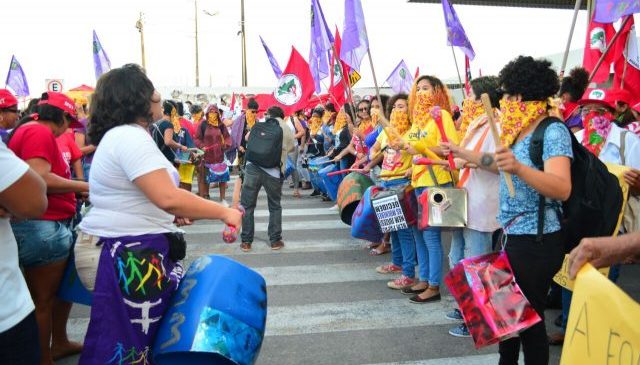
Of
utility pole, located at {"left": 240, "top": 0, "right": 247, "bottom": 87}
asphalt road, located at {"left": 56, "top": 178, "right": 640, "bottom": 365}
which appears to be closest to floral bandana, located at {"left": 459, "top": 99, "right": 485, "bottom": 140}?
asphalt road, located at {"left": 56, "top": 178, "right": 640, "bottom": 365}

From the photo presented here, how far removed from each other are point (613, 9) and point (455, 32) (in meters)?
2.58

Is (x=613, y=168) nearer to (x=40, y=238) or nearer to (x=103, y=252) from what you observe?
(x=103, y=252)

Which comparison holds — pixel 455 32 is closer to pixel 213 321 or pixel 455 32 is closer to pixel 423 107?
→ pixel 423 107

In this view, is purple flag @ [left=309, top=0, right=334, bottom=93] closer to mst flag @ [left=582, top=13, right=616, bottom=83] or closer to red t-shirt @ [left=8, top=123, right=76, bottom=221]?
mst flag @ [left=582, top=13, right=616, bottom=83]

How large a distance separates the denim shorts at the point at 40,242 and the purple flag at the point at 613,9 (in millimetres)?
4487

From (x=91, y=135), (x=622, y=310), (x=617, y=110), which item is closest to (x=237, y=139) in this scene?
(x=617, y=110)

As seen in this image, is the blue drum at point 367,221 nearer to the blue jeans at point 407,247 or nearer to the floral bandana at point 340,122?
the blue jeans at point 407,247

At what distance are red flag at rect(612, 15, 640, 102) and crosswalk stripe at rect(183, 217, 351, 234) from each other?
4244 millimetres

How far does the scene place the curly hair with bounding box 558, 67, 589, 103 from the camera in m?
5.38

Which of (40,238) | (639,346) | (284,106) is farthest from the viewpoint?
(284,106)

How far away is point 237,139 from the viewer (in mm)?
11711

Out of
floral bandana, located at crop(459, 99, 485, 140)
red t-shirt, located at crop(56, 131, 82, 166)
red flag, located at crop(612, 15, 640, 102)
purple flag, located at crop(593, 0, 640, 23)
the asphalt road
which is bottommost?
the asphalt road

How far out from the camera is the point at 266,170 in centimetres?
707

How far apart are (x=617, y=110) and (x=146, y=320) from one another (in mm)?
4068
